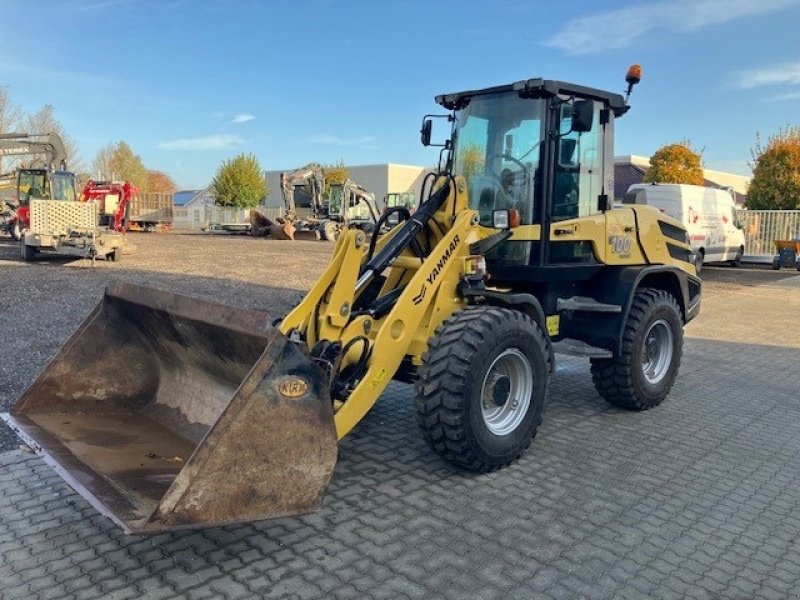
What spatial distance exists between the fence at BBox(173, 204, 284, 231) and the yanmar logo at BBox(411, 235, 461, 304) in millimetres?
41459

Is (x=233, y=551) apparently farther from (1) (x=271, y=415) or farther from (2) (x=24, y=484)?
(2) (x=24, y=484)

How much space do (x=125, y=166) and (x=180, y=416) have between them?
5979cm

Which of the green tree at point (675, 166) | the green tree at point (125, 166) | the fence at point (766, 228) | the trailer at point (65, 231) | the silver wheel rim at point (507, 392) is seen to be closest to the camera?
the silver wheel rim at point (507, 392)

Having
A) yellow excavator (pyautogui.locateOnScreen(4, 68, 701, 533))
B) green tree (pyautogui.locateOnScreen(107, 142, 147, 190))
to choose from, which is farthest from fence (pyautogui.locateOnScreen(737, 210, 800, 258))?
green tree (pyautogui.locateOnScreen(107, 142, 147, 190))

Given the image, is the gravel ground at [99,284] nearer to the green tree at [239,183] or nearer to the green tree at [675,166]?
the green tree at [675,166]

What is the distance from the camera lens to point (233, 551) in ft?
11.3

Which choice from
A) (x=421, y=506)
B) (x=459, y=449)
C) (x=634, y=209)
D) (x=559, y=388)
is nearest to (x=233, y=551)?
(x=421, y=506)

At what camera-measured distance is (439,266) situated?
15.0ft

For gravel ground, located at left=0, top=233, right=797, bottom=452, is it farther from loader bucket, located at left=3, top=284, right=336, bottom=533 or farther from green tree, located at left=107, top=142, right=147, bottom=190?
green tree, located at left=107, top=142, right=147, bottom=190

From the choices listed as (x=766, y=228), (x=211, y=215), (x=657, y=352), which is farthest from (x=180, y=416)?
(x=211, y=215)

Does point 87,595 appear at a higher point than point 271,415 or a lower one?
lower

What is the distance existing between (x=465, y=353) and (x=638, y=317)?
235 centimetres

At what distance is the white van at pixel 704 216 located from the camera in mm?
18156

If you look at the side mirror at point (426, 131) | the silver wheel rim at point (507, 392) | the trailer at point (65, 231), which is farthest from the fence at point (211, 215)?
the silver wheel rim at point (507, 392)
